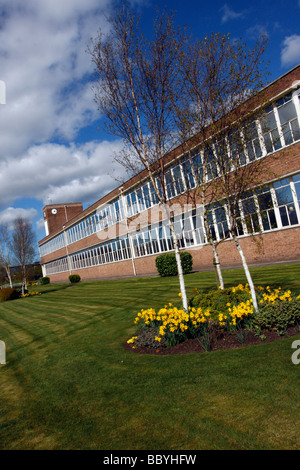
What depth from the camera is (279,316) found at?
5590 mm

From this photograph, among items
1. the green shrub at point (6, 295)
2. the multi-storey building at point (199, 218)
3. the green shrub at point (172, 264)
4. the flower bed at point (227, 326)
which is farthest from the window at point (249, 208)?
the green shrub at point (6, 295)

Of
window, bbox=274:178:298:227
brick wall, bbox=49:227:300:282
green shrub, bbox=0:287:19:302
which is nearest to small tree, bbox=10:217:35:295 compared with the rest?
green shrub, bbox=0:287:19:302

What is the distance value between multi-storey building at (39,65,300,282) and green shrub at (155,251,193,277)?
1.16m

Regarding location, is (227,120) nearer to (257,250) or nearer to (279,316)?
(279,316)

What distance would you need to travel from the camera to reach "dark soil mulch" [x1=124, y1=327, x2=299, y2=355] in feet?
17.7

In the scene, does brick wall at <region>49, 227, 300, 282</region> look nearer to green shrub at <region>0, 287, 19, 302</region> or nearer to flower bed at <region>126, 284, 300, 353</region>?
flower bed at <region>126, 284, 300, 353</region>

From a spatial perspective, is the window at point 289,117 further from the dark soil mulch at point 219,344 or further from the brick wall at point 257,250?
the dark soil mulch at point 219,344

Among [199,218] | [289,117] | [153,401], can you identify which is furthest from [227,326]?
[199,218]

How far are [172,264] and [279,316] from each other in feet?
52.5

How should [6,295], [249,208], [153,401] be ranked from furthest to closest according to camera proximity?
[6,295] → [249,208] → [153,401]

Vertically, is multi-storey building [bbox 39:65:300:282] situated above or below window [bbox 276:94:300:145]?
below

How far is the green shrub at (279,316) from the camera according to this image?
5.56 metres

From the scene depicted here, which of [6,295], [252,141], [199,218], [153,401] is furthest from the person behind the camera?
[6,295]

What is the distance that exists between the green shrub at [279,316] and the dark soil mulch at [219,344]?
114 millimetres
